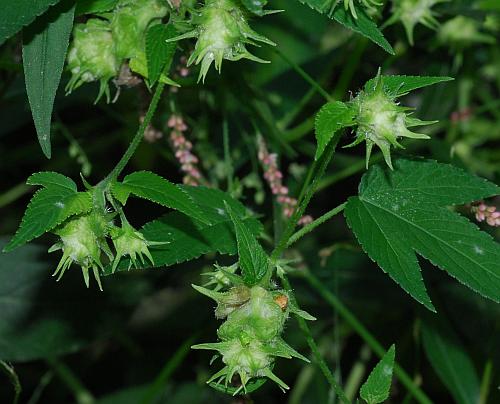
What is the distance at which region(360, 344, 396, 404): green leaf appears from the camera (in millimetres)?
965

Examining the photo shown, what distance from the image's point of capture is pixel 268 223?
1.47 metres

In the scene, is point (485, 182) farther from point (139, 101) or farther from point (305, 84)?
point (305, 84)

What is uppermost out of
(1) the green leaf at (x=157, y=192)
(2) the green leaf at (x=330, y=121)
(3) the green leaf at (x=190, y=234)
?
(2) the green leaf at (x=330, y=121)

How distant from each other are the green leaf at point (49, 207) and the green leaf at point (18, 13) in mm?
179

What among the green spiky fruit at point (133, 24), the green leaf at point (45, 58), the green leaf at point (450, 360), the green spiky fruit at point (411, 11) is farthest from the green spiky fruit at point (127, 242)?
the green leaf at point (450, 360)

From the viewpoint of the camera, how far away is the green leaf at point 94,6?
106 cm

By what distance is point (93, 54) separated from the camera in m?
1.07

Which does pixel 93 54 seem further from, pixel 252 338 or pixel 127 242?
pixel 252 338

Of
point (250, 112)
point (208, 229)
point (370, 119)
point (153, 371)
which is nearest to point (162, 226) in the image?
point (208, 229)

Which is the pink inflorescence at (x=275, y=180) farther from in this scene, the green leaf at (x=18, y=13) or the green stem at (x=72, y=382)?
the green stem at (x=72, y=382)

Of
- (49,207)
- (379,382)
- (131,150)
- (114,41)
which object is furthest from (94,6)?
(379,382)

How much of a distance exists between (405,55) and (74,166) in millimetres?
769

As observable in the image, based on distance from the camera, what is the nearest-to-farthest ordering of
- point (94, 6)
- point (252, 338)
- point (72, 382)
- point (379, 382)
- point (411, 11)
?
point (252, 338) < point (379, 382) < point (94, 6) < point (411, 11) < point (72, 382)

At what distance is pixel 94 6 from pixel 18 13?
0.13 meters
